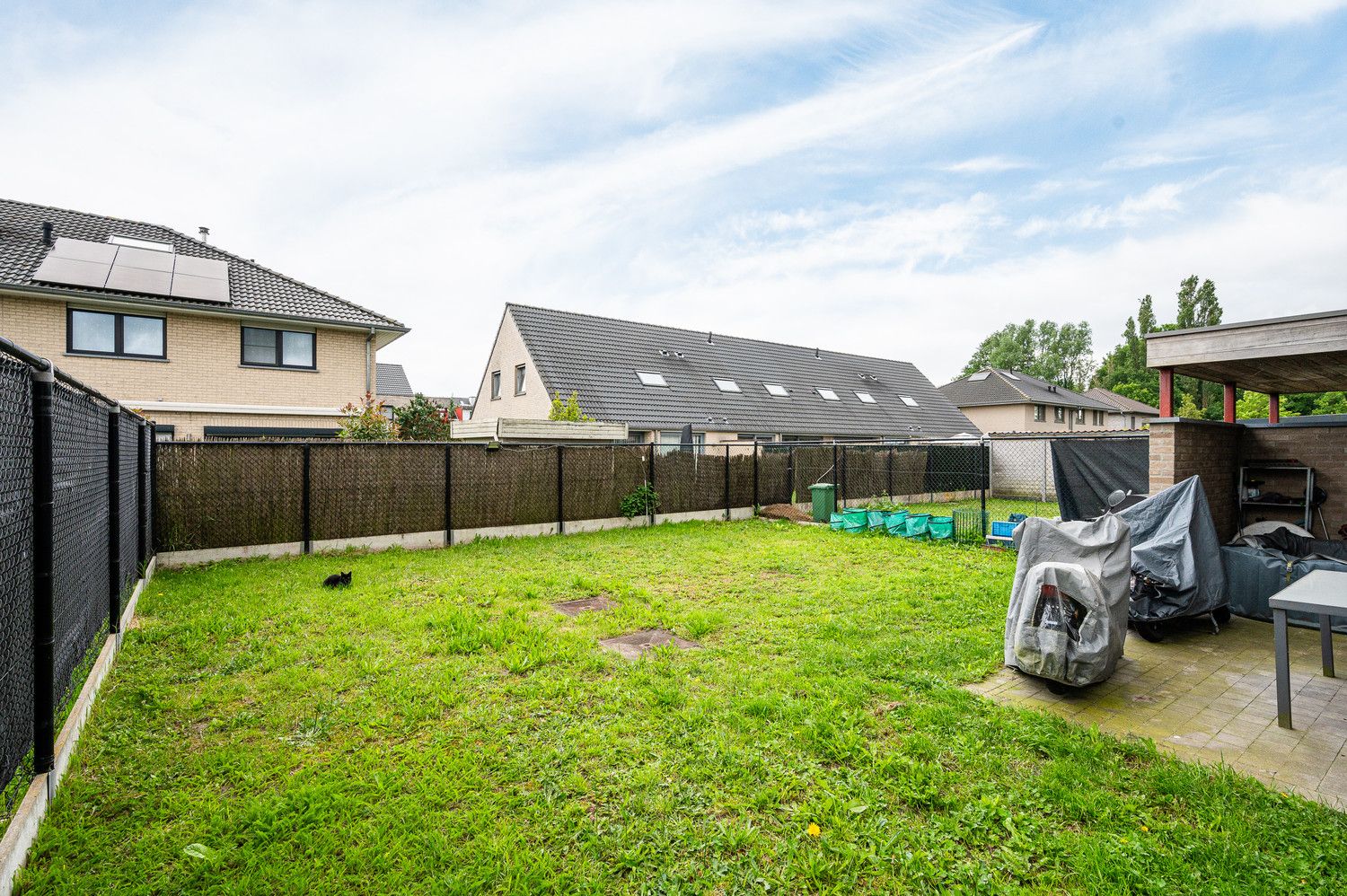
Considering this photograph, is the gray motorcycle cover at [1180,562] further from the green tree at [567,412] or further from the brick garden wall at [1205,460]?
the green tree at [567,412]

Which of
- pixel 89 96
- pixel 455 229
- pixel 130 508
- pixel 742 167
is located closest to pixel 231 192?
pixel 89 96

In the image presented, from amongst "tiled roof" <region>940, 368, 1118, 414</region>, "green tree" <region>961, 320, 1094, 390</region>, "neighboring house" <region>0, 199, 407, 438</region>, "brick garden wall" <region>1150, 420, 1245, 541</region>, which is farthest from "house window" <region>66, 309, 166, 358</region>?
"green tree" <region>961, 320, 1094, 390</region>

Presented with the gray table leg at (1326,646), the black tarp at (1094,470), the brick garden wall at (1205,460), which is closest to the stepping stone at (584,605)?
the gray table leg at (1326,646)

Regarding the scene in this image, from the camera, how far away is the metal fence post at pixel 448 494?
10.1 meters

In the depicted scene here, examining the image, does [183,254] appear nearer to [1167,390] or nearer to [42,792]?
[42,792]

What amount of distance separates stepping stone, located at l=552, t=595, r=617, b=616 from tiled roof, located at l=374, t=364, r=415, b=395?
35.3m

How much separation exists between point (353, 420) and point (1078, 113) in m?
15.0

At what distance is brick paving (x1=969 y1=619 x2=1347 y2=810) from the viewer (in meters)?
3.12

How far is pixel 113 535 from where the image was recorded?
4.79m

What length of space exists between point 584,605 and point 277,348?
38.8ft

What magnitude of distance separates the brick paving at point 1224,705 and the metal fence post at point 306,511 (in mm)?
8892

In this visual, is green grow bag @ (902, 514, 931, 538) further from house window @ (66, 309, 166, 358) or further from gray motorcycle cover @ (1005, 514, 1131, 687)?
house window @ (66, 309, 166, 358)

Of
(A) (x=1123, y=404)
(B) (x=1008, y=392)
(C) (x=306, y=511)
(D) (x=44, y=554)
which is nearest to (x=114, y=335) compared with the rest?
(C) (x=306, y=511)

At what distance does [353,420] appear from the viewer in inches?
484
